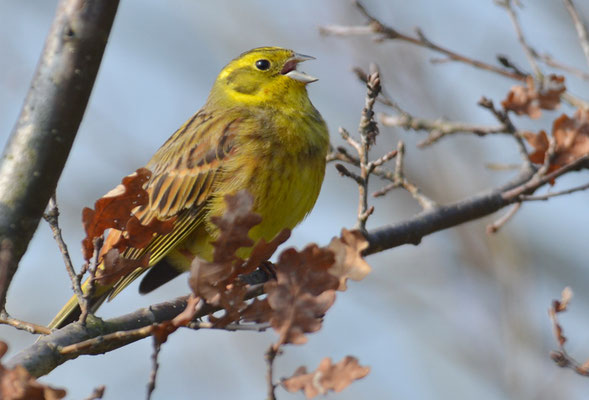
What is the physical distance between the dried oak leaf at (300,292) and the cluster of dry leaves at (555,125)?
2034 mm

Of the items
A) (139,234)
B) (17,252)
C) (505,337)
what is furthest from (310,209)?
(505,337)

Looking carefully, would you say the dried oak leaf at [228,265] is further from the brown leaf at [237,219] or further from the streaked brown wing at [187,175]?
the streaked brown wing at [187,175]

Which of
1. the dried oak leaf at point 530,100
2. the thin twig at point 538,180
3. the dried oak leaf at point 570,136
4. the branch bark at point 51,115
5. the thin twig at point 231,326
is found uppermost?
the branch bark at point 51,115

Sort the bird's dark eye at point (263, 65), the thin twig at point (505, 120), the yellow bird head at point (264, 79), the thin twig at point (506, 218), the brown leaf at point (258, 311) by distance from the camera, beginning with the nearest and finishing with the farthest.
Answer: the brown leaf at point (258, 311), the thin twig at point (505, 120), the thin twig at point (506, 218), the yellow bird head at point (264, 79), the bird's dark eye at point (263, 65)

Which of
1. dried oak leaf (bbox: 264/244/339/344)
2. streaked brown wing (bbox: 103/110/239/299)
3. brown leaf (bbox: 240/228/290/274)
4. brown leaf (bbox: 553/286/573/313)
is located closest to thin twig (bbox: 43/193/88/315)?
brown leaf (bbox: 240/228/290/274)

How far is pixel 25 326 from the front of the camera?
9.64 ft

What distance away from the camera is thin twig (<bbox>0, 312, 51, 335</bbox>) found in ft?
9.43

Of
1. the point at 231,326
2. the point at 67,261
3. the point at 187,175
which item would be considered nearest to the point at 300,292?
the point at 231,326

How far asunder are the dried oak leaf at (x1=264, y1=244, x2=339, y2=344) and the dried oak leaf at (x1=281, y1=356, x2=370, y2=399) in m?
0.09

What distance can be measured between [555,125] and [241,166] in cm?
162

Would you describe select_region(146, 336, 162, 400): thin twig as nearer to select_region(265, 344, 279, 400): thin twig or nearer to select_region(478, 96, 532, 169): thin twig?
select_region(265, 344, 279, 400): thin twig

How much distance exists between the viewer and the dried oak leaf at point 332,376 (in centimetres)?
212

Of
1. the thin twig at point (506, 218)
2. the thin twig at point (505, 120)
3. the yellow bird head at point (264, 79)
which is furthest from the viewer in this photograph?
the yellow bird head at point (264, 79)

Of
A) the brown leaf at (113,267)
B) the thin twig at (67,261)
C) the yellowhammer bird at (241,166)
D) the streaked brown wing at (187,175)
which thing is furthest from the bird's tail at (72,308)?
the brown leaf at (113,267)
